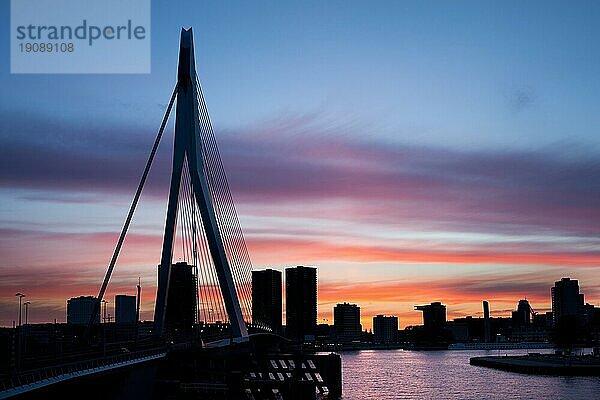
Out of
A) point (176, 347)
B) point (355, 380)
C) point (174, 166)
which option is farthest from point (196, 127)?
point (355, 380)

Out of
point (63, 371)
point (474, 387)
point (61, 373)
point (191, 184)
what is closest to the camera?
point (61, 373)

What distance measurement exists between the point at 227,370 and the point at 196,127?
1551cm

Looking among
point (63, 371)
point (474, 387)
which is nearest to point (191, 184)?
point (63, 371)

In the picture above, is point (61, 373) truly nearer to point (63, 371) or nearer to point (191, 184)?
point (63, 371)

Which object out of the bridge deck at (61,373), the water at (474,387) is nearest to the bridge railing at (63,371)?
the bridge deck at (61,373)

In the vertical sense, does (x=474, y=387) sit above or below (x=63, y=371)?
below

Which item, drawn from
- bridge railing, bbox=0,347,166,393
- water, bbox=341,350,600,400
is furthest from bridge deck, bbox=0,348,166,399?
water, bbox=341,350,600,400

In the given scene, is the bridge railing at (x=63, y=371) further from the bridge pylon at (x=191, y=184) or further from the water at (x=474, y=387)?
the water at (x=474, y=387)

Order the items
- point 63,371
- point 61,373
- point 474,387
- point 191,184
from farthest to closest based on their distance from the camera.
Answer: point 474,387, point 191,184, point 63,371, point 61,373

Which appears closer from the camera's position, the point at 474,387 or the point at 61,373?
the point at 61,373

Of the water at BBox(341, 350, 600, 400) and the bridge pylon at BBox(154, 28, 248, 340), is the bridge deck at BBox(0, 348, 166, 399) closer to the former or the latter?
the bridge pylon at BBox(154, 28, 248, 340)

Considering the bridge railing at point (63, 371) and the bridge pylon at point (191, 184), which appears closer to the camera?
the bridge railing at point (63, 371)

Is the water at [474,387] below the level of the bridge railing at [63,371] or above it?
below

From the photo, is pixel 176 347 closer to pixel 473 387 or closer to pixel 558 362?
pixel 473 387
